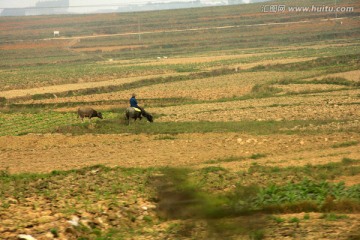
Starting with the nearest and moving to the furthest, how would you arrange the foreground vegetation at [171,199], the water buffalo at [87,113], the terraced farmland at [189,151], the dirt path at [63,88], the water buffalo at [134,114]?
the foreground vegetation at [171,199] → the terraced farmland at [189,151] → the water buffalo at [134,114] → the water buffalo at [87,113] → the dirt path at [63,88]

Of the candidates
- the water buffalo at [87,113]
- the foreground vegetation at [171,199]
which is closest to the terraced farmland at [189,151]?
the foreground vegetation at [171,199]

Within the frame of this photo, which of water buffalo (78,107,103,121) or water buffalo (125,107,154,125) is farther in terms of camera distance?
water buffalo (78,107,103,121)

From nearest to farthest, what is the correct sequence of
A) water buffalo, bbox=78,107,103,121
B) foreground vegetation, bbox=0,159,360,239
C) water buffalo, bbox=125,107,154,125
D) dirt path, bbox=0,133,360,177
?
foreground vegetation, bbox=0,159,360,239 → dirt path, bbox=0,133,360,177 → water buffalo, bbox=125,107,154,125 → water buffalo, bbox=78,107,103,121

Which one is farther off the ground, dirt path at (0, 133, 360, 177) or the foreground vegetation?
the foreground vegetation

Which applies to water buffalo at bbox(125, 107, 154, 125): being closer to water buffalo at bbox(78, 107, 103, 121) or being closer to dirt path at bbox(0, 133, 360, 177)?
water buffalo at bbox(78, 107, 103, 121)

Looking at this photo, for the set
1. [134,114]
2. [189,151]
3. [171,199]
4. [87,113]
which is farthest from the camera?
[87,113]

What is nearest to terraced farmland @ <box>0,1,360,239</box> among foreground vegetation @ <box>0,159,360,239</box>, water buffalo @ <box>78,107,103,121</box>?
foreground vegetation @ <box>0,159,360,239</box>

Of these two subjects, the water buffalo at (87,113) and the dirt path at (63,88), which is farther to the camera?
the dirt path at (63,88)

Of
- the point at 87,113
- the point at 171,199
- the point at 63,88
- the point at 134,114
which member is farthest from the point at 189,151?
the point at 63,88

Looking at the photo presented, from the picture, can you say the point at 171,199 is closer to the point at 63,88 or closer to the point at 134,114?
the point at 134,114

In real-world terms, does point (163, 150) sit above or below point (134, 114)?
below

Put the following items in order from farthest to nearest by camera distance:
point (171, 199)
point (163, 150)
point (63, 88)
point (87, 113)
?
point (63, 88), point (87, 113), point (163, 150), point (171, 199)

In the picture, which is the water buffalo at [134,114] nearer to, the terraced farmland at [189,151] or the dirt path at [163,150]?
the terraced farmland at [189,151]

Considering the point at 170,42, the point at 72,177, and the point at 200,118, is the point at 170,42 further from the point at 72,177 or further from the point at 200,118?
the point at 72,177
